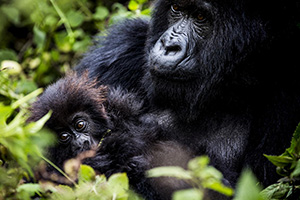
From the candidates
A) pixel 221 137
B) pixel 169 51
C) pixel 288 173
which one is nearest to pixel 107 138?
pixel 169 51

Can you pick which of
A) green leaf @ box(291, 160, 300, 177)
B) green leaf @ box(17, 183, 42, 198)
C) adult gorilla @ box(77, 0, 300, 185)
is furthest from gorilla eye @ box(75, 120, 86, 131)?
green leaf @ box(291, 160, 300, 177)

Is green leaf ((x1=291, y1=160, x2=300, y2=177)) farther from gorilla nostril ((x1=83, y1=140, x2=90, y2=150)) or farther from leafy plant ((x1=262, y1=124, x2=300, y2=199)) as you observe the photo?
gorilla nostril ((x1=83, y1=140, x2=90, y2=150))

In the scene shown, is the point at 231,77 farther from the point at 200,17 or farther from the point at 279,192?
the point at 279,192

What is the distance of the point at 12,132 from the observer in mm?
1695

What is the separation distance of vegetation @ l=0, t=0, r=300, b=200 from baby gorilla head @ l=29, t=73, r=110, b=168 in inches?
4.0

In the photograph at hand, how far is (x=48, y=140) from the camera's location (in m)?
1.93

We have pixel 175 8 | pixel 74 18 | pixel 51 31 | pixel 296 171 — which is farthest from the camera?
pixel 51 31

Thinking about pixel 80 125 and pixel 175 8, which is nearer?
pixel 80 125

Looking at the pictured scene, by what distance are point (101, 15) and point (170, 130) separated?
6.61 feet

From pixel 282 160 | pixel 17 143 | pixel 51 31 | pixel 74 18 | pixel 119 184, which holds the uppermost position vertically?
pixel 17 143

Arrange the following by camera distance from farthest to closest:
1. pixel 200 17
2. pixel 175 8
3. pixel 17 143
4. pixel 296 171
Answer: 1. pixel 175 8
2. pixel 200 17
3. pixel 296 171
4. pixel 17 143

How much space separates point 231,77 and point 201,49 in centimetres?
28

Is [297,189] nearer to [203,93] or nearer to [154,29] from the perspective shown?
[203,93]

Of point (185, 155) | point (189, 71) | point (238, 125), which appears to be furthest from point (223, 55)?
point (185, 155)
